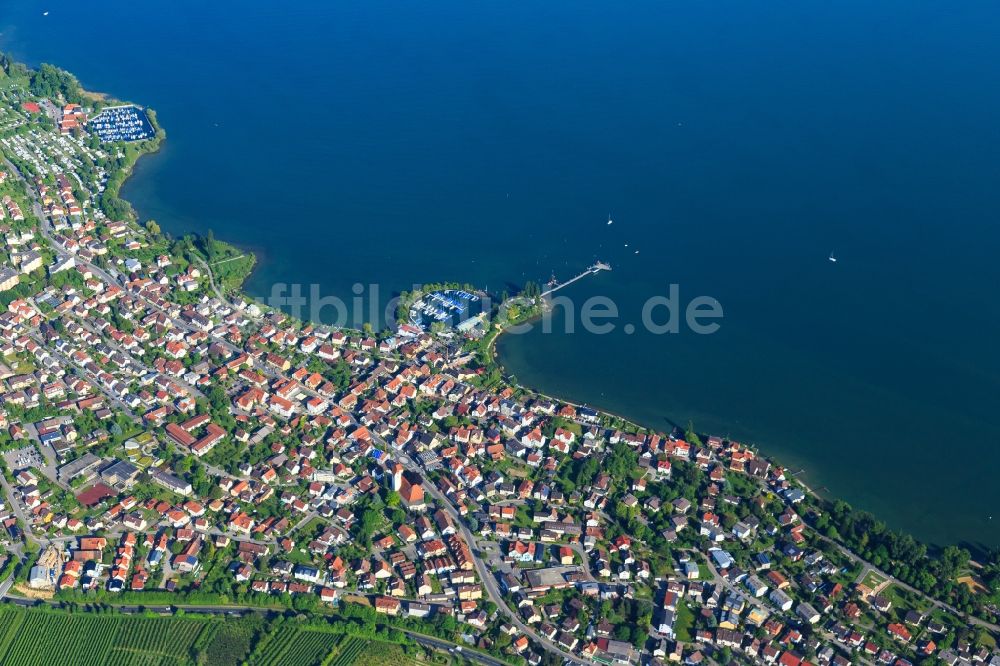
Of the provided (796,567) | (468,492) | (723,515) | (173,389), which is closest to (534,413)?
(468,492)

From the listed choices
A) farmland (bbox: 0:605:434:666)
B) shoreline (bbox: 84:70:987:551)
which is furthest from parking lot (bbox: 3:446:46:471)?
shoreline (bbox: 84:70:987:551)

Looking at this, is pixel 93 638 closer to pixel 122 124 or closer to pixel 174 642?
pixel 174 642

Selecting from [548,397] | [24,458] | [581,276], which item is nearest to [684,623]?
[548,397]

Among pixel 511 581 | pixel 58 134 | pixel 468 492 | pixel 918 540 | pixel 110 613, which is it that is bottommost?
pixel 110 613

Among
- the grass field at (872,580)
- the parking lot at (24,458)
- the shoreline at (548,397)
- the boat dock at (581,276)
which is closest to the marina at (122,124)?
the shoreline at (548,397)

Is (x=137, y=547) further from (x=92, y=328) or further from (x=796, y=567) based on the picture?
(x=796, y=567)

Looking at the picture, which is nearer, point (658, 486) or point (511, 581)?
point (511, 581)

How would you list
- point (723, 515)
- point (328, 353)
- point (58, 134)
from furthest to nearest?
point (58, 134)
point (328, 353)
point (723, 515)
